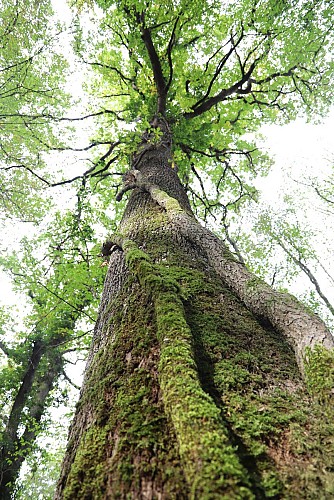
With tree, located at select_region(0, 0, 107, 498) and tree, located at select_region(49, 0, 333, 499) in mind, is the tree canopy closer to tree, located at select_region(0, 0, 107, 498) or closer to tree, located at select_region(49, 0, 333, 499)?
tree, located at select_region(0, 0, 107, 498)

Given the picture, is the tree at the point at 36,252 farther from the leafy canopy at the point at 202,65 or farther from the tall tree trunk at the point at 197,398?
the tall tree trunk at the point at 197,398

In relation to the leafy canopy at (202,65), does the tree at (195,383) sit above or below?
below

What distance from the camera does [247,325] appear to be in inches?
80.2

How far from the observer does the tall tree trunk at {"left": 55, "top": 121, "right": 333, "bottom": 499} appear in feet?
3.35

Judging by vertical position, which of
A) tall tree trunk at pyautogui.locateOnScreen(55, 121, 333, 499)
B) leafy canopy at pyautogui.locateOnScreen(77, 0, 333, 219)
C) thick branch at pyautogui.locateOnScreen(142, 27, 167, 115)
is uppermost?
leafy canopy at pyautogui.locateOnScreen(77, 0, 333, 219)

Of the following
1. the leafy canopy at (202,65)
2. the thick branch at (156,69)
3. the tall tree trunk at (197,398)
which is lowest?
the tall tree trunk at (197,398)

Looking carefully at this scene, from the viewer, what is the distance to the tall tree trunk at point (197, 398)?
1021 millimetres

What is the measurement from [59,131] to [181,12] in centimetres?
572

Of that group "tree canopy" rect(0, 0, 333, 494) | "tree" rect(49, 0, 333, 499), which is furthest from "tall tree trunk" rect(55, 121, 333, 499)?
"tree canopy" rect(0, 0, 333, 494)

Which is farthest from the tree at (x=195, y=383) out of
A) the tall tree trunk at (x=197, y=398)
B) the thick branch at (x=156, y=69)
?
the thick branch at (x=156, y=69)

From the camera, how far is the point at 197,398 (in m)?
1.17

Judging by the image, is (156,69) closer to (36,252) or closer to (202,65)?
(202,65)

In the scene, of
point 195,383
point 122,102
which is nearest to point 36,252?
point 122,102

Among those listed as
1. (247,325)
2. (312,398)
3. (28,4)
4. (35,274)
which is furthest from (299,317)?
(28,4)
